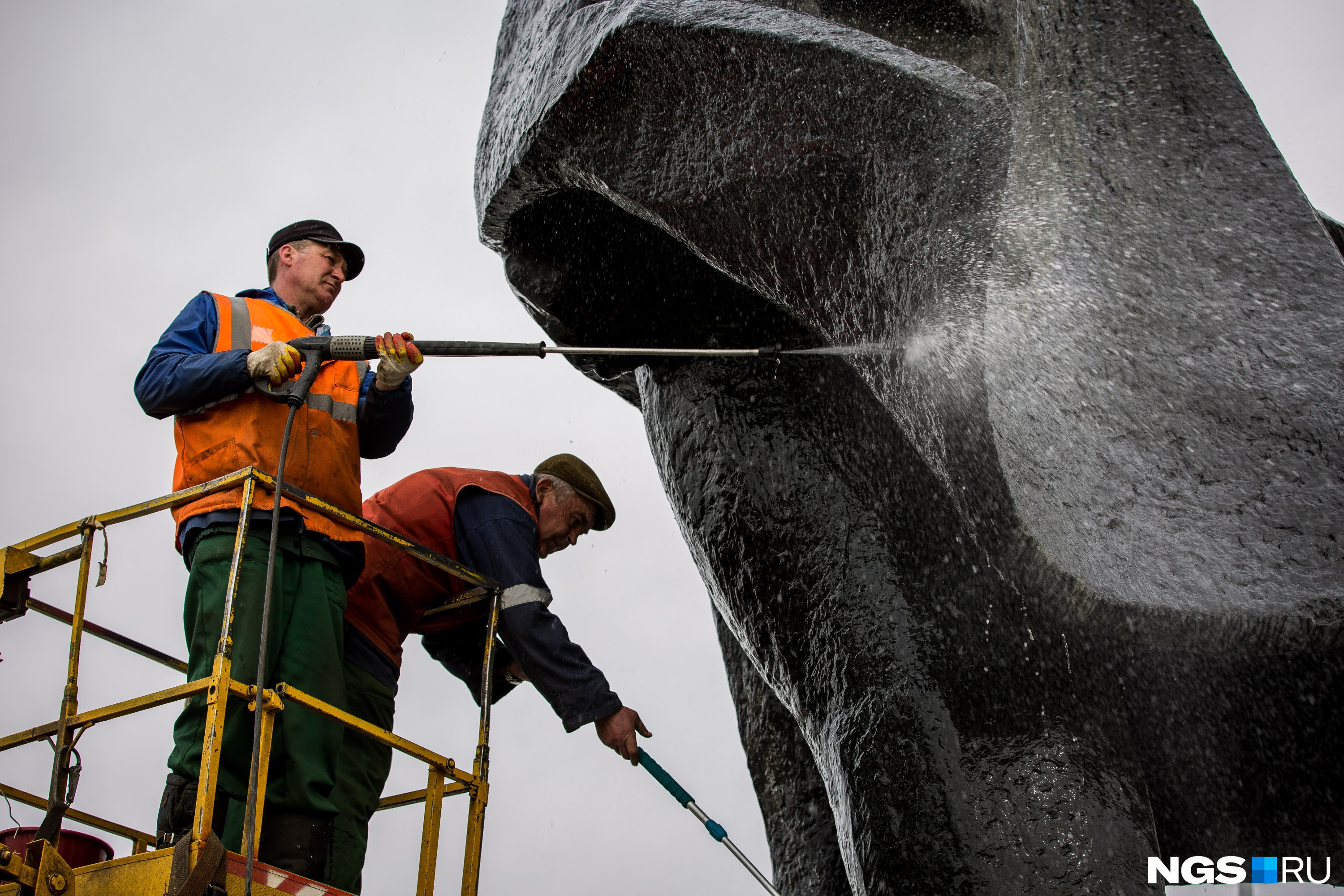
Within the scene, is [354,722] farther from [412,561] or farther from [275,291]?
[275,291]

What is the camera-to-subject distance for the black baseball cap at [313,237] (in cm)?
403

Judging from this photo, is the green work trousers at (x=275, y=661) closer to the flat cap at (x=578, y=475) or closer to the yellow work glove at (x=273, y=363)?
the yellow work glove at (x=273, y=363)

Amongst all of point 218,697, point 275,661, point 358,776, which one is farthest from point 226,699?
point 358,776

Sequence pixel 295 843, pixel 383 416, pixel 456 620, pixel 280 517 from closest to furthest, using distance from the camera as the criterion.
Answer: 1. pixel 295 843
2. pixel 280 517
3. pixel 383 416
4. pixel 456 620

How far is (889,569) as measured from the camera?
403 centimetres

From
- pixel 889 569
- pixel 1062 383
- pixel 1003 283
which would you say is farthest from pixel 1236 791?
pixel 1003 283

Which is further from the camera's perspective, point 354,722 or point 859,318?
point 859,318

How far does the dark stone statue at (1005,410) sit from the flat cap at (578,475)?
369 mm

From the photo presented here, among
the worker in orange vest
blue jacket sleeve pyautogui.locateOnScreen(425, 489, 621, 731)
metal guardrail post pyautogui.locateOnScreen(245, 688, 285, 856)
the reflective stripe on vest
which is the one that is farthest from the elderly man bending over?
metal guardrail post pyautogui.locateOnScreen(245, 688, 285, 856)

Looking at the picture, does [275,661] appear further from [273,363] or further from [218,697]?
[273,363]

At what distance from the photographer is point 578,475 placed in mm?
4379

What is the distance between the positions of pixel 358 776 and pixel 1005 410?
6.90 ft

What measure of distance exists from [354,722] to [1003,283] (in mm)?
2088

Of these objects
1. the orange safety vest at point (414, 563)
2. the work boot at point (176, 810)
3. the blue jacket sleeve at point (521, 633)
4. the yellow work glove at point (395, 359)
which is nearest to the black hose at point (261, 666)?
the work boot at point (176, 810)
